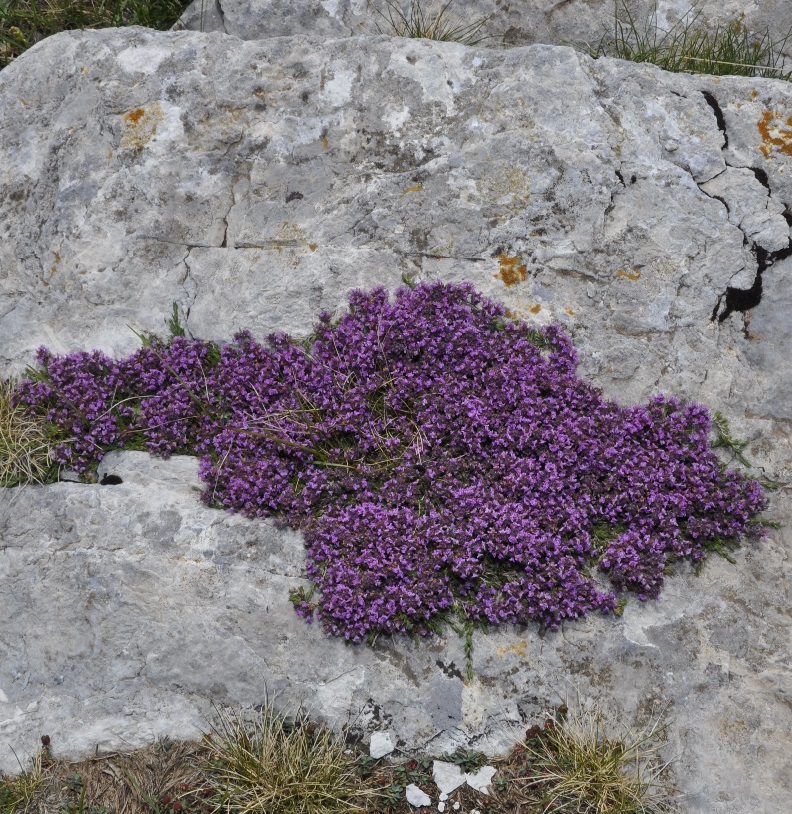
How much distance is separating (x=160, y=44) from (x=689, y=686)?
20.1 feet

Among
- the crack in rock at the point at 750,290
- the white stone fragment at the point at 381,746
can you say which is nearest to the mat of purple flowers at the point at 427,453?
the white stone fragment at the point at 381,746

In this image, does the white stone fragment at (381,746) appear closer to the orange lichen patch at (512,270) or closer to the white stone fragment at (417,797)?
the white stone fragment at (417,797)

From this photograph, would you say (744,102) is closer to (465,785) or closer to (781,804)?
(781,804)

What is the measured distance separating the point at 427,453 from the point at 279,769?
2159 millimetres

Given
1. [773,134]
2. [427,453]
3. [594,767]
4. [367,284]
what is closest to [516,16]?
[773,134]

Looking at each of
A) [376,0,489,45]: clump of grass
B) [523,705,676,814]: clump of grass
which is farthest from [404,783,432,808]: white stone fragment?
[376,0,489,45]: clump of grass

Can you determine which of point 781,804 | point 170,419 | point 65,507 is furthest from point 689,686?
point 65,507

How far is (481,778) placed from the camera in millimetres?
4746

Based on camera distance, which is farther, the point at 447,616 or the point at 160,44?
the point at 160,44

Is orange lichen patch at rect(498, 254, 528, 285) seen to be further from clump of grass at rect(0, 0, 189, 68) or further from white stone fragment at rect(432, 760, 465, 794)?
clump of grass at rect(0, 0, 189, 68)

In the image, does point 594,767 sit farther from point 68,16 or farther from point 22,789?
point 68,16

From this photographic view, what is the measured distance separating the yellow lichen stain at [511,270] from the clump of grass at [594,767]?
9.51 ft

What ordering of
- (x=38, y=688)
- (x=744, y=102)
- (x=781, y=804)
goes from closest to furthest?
(x=781, y=804)
(x=38, y=688)
(x=744, y=102)

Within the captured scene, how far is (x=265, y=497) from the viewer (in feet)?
16.6
